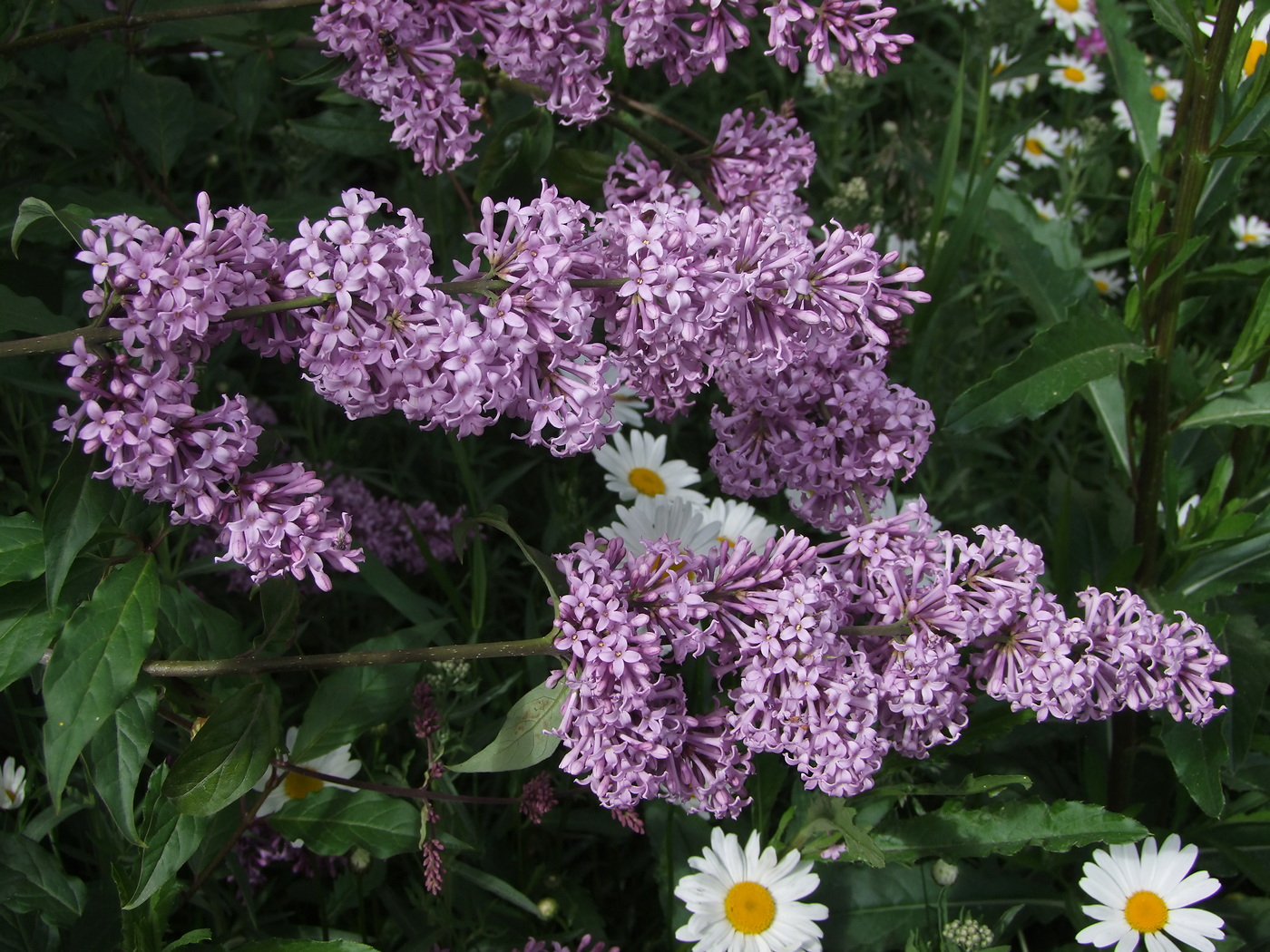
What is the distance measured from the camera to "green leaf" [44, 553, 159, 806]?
5.05 feet

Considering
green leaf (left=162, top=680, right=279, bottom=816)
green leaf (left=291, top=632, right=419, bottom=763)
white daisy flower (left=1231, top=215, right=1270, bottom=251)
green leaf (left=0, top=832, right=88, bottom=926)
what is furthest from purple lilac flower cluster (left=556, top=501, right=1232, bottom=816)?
white daisy flower (left=1231, top=215, right=1270, bottom=251)

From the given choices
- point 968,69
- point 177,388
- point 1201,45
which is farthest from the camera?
point 968,69

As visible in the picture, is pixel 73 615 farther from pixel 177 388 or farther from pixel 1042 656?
pixel 1042 656

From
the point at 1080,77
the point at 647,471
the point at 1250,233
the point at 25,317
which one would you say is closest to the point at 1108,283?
the point at 1250,233

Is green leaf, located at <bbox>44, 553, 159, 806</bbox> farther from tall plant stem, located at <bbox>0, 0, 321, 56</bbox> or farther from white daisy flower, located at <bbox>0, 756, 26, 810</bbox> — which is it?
tall plant stem, located at <bbox>0, 0, 321, 56</bbox>

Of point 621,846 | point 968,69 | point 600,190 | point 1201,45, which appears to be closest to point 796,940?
point 621,846

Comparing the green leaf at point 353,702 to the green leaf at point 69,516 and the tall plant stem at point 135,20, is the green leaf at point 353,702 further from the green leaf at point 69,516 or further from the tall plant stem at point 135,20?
the tall plant stem at point 135,20

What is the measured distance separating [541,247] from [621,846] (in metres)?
1.75

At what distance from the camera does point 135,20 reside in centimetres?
231

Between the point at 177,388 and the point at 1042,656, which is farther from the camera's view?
the point at 1042,656

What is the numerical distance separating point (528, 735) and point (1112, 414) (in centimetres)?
173

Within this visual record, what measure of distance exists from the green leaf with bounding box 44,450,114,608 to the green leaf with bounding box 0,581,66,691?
0.39 ft

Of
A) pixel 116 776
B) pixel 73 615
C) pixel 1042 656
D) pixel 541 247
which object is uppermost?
pixel 541 247

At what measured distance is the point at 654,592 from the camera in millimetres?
1673
